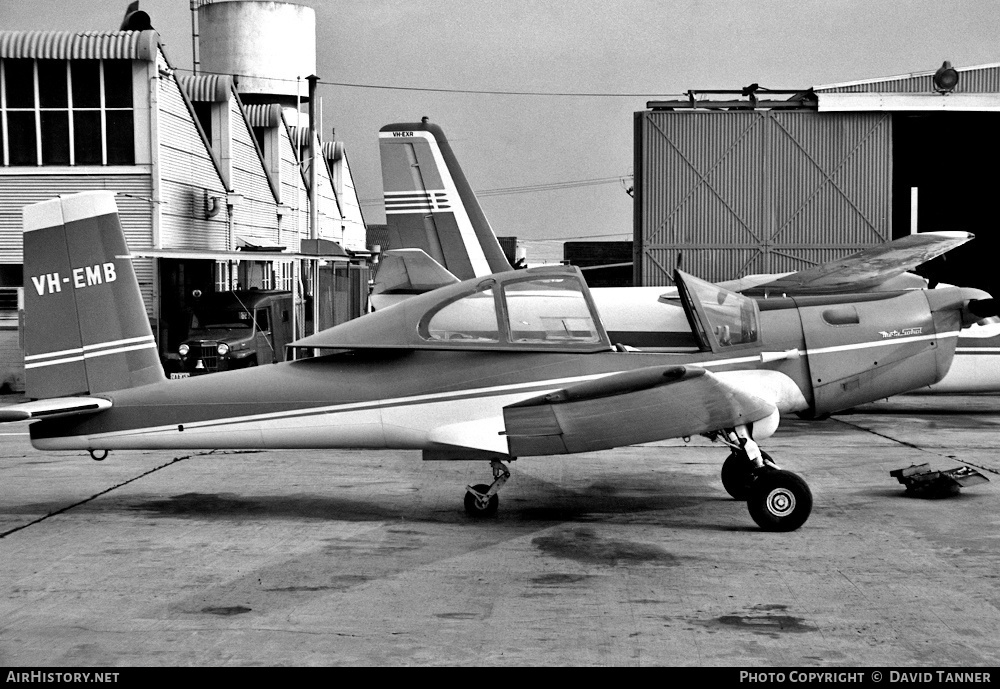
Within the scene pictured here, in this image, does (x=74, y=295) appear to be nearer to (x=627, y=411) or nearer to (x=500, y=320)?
(x=500, y=320)

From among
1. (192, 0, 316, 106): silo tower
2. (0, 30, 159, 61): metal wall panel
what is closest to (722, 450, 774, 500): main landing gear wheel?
(0, 30, 159, 61): metal wall panel

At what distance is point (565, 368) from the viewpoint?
8.11m

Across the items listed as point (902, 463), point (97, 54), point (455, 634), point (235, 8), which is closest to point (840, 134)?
point (902, 463)

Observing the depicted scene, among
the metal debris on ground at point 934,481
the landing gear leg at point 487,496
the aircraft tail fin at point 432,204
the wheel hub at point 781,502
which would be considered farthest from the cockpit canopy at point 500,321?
the aircraft tail fin at point 432,204

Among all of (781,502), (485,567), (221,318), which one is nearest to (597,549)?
(485,567)

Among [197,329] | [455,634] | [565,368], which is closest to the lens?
[455,634]

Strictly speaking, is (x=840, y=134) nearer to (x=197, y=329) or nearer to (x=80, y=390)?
(x=197, y=329)

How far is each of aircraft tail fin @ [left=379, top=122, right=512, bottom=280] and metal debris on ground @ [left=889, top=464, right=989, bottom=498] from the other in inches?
392

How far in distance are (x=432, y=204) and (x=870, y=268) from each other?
7346 mm

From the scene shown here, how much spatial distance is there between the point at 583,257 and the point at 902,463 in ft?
170

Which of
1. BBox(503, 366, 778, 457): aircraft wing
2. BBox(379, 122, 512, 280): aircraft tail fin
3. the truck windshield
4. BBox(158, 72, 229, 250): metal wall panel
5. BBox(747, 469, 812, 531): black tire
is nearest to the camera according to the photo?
BBox(503, 366, 778, 457): aircraft wing

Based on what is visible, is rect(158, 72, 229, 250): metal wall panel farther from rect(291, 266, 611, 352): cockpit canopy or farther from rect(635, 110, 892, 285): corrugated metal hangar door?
rect(291, 266, 611, 352): cockpit canopy

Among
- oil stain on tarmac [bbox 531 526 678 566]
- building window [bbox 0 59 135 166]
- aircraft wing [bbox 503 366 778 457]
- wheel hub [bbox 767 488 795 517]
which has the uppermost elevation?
building window [bbox 0 59 135 166]

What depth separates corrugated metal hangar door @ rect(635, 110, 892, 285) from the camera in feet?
76.5
